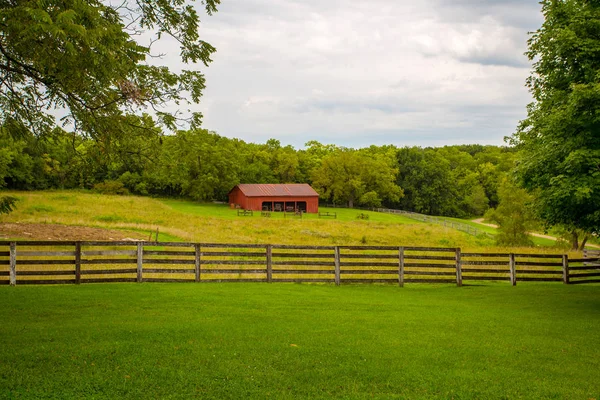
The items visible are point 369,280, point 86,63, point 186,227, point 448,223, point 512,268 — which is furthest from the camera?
point 448,223

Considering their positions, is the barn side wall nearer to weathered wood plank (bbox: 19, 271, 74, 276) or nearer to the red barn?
the red barn

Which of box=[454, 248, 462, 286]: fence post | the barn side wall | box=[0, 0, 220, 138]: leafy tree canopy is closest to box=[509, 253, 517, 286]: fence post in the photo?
box=[454, 248, 462, 286]: fence post

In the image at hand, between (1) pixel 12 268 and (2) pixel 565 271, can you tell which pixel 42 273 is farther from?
(2) pixel 565 271

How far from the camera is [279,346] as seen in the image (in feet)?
26.0

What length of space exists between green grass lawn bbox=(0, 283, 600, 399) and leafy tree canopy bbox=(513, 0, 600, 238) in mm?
3034

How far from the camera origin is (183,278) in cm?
1464

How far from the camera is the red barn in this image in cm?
7275

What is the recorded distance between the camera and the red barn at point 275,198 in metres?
72.8

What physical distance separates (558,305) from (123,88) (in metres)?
12.8

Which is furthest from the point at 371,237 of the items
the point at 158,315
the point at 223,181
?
the point at 223,181

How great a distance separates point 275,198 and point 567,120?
2451 inches

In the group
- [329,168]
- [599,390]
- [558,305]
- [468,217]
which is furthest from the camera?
[468,217]

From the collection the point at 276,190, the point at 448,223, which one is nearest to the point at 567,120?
the point at 448,223

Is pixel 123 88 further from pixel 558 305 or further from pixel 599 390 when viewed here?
pixel 558 305
